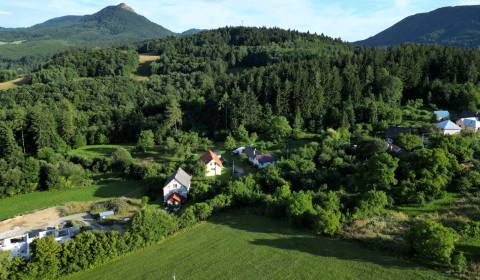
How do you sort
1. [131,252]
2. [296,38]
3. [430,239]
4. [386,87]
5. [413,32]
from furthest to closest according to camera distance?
[413,32], [296,38], [386,87], [131,252], [430,239]

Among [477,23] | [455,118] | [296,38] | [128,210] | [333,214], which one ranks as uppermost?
[477,23]

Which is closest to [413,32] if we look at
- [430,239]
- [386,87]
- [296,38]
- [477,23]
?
[477,23]

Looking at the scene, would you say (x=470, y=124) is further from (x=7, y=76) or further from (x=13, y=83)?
(x=7, y=76)

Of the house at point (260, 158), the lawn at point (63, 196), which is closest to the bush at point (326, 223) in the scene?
the house at point (260, 158)

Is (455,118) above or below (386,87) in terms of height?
below

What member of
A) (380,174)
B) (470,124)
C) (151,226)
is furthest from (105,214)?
(470,124)

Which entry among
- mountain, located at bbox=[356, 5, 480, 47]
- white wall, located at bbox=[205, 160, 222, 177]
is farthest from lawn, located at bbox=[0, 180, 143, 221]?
mountain, located at bbox=[356, 5, 480, 47]

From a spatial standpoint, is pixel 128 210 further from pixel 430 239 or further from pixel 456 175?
pixel 456 175
